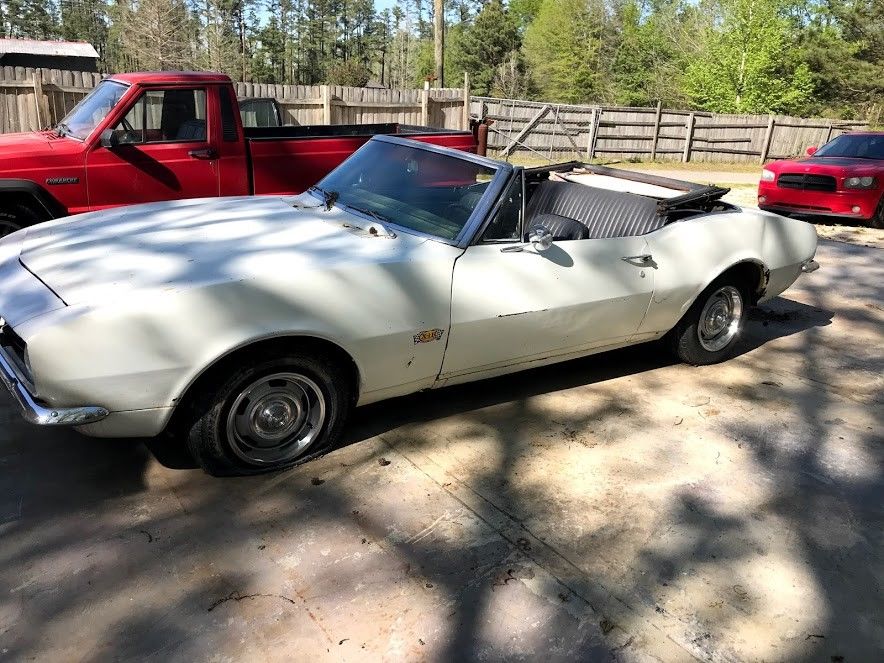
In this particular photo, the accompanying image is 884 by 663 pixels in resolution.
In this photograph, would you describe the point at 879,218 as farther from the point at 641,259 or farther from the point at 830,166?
the point at 641,259

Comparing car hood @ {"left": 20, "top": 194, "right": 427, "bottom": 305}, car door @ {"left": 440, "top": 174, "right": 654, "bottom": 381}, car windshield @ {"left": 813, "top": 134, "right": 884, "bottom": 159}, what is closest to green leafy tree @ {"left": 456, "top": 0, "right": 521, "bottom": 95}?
car windshield @ {"left": 813, "top": 134, "right": 884, "bottom": 159}

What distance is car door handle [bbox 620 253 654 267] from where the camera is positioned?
432 centimetres

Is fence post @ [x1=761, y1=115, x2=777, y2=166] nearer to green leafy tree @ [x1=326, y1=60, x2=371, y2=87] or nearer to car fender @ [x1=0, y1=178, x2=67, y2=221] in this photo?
car fender @ [x1=0, y1=178, x2=67, y2=221]

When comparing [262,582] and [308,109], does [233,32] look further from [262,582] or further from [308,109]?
[262,582]

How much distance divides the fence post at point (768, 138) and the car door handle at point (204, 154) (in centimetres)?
2077

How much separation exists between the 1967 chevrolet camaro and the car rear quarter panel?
0.02 m

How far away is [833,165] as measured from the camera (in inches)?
448

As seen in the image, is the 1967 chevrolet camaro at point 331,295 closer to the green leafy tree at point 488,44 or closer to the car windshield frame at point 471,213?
the car windshield frame at point 471,213

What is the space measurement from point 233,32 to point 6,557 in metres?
76.9

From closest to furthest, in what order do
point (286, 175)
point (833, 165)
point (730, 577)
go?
point (730, 577) < point (286, 175) < point (833, 165)

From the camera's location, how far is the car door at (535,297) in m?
3.71

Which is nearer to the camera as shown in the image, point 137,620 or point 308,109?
point 137,620

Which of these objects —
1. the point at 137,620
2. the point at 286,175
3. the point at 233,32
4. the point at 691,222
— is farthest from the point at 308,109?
the point at 233,32

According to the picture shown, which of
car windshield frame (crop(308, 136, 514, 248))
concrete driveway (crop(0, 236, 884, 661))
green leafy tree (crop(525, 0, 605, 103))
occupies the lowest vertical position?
concrete driveway (crop(0, 236, 884, 661))
